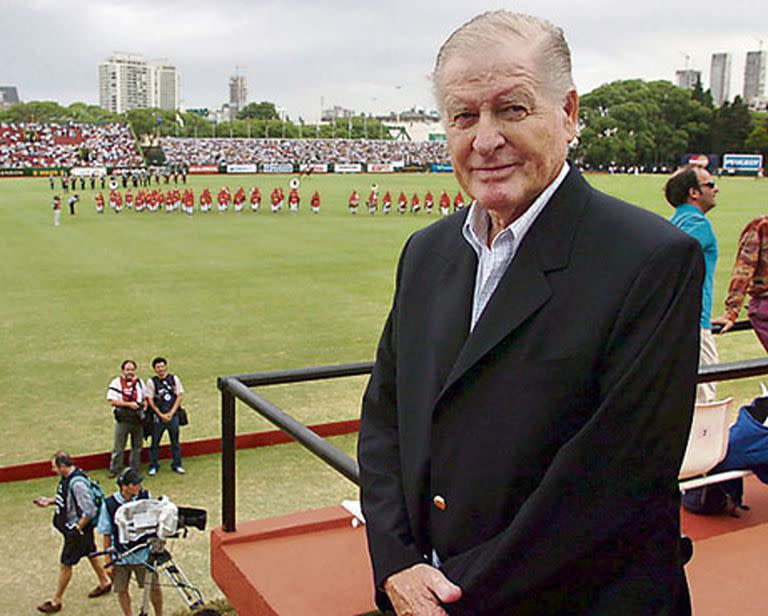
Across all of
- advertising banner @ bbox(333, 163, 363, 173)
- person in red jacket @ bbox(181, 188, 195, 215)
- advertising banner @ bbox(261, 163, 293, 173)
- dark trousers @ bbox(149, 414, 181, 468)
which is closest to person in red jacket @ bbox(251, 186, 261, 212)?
person in red jacket @ bbox(181, 188, 195, 215)

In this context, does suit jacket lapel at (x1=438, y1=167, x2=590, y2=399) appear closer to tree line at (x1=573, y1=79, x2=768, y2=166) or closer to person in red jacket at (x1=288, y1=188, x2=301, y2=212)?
person in red jacket at (x1=288, y1=188, x2=301, y2=212)

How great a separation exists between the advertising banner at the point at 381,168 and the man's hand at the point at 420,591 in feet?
279

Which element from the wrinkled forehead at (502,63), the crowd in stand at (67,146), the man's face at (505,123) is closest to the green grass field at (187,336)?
the man's face at (505,123)

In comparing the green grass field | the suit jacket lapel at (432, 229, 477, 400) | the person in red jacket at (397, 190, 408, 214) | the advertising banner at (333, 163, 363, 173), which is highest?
the suit jacket lapel at (432, 229, 477, 400)

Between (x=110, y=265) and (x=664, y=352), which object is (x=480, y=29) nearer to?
(x=664, y=352)

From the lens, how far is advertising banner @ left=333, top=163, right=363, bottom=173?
272 ft

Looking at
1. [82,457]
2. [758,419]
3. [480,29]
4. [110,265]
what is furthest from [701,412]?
[110,265]

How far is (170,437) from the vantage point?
8.21 metres

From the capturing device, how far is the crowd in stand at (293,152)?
311 ft

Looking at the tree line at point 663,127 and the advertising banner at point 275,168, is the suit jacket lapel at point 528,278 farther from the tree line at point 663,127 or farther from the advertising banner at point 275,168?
the tree line at point 663,127

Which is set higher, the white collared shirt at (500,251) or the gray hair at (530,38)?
the gray hair at (530,38)

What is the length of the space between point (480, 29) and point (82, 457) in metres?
7.36

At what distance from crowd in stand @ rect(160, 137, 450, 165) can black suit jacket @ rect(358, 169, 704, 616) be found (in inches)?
3495

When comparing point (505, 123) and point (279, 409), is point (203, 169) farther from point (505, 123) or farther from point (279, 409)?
point (505, 123)
